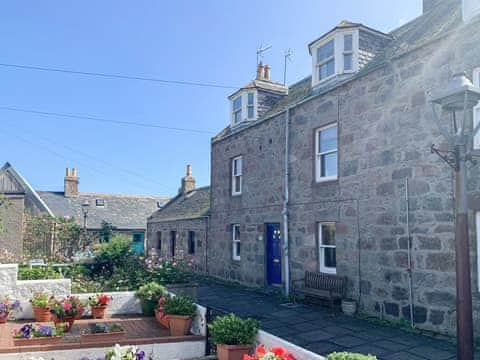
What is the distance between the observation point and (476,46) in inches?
335

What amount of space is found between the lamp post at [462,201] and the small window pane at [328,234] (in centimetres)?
833

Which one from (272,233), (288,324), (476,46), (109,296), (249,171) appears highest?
(476,46)

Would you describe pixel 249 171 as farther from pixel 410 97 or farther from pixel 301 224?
pixel 410 97

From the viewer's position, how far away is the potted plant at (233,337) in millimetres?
5941

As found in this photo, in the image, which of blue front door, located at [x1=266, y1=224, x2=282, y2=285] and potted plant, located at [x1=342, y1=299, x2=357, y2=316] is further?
blue front door, located at [x1=266, y1=224, x2=282, y2=285]

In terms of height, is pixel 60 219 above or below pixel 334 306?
above

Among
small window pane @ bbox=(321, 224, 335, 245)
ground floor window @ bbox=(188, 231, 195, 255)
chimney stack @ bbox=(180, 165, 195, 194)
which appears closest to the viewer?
small window pane @ bbox=(321, 224, 335, 245)

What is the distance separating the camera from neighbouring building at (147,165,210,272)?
20.5m

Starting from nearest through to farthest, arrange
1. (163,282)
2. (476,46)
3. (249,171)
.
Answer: (476,46) < (163,282) < (249,171)

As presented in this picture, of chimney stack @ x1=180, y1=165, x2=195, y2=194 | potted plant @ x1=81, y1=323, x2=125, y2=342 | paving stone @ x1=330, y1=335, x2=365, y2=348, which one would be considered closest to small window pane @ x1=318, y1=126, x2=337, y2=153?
paving stone @ x1=330, y1=335, x2=365, y2=348

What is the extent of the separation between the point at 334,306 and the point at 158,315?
4.72 metres

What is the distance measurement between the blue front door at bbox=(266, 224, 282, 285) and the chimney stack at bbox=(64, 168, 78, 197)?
27.1 metres

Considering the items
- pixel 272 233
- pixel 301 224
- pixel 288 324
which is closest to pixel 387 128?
pixel 301 224

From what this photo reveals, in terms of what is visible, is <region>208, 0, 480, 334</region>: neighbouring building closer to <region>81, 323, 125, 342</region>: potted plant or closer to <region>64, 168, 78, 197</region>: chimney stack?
<region>81, 323, 125, 342</region>: potted plant
